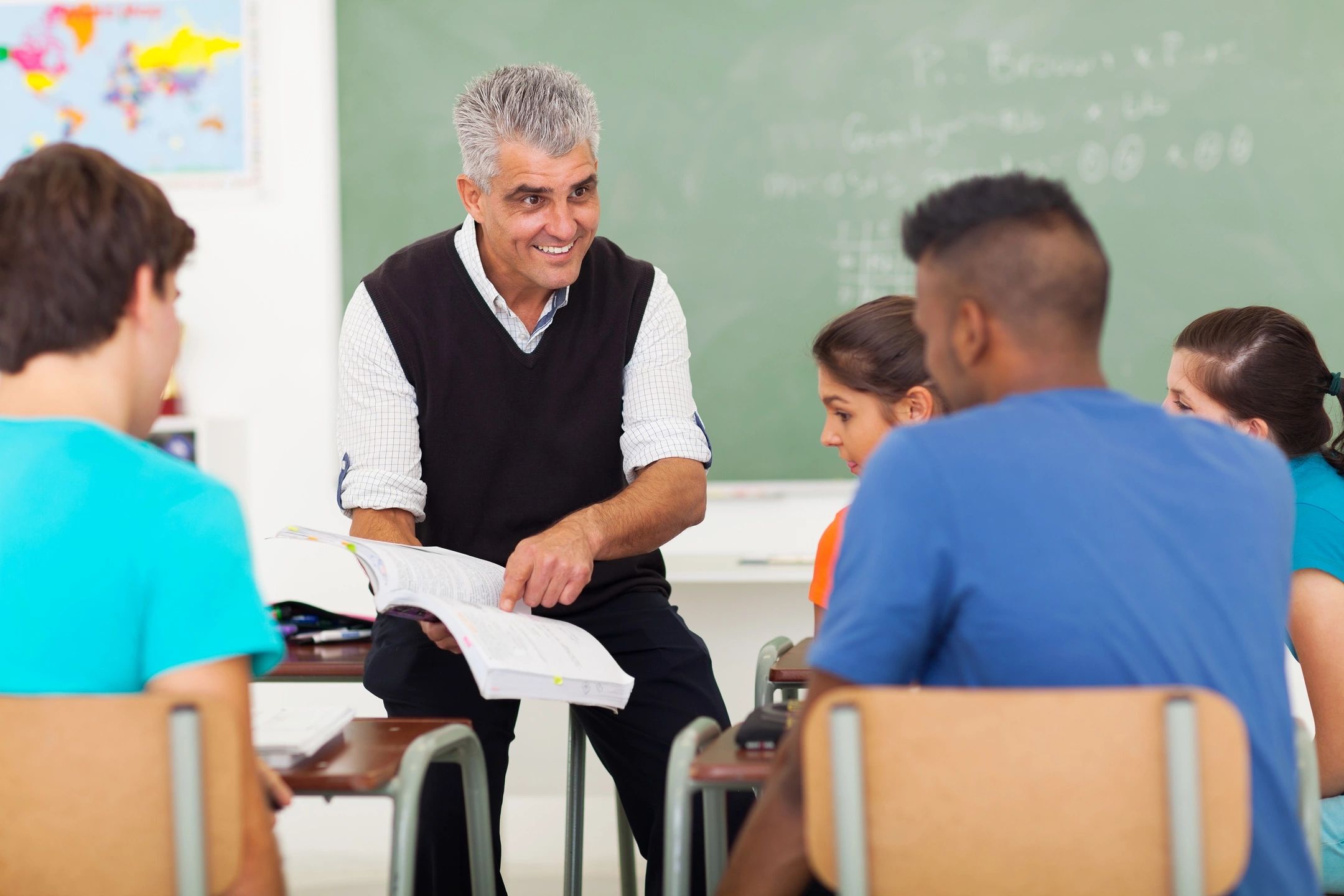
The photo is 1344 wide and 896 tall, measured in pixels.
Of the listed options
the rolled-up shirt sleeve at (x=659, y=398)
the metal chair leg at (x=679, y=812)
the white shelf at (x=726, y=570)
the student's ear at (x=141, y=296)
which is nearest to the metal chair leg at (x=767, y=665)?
the rolled-up shirt sleeve at (x=659, y=398)

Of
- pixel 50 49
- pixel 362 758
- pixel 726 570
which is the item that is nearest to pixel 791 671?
pixel 362 758

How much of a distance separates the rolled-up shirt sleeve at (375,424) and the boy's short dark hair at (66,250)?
1010 mm

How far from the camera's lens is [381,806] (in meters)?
3.74

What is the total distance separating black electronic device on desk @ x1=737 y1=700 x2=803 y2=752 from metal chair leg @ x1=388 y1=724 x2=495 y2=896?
341 mm

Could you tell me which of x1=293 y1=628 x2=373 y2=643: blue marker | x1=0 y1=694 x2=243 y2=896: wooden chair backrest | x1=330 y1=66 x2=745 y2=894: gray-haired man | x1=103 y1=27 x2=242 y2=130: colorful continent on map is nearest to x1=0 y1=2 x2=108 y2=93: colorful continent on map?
x1=103 y1=27 x2=242 y2=130: colorful continent on map

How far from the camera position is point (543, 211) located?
2193 mm

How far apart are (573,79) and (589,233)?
262 millimetres

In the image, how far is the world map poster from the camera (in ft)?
11.9

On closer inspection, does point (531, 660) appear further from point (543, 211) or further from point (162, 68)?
point (162, 68)

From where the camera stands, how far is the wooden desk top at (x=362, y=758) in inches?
52.6

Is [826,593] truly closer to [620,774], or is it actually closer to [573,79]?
[620,774]

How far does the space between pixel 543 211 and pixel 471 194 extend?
17 centimetres

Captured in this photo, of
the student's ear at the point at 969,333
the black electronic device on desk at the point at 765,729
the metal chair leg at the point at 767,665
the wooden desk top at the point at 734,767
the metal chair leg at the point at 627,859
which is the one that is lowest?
the metal chair leg at the point at 627,859

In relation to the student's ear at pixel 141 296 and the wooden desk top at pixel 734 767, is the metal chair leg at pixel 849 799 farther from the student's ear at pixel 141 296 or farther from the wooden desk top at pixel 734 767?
the student's ear at pixel 141 296
